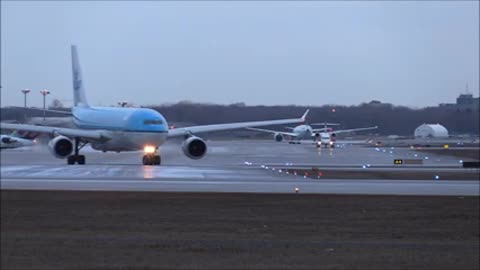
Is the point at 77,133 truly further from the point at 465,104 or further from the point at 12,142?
the point at 12,142

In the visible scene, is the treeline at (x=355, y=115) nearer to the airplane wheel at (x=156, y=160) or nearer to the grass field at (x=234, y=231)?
the airplane wheel at (x=156, y=160)

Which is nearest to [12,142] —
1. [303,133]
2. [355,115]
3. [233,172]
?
[303,133]

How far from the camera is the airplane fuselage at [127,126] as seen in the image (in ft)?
128

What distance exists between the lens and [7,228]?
18.4 metres

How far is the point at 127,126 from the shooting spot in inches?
1574

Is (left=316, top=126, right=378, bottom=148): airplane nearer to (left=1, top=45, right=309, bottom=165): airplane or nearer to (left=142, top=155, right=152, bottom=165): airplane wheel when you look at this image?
(left=1, top=45, right=309, bottom=165): airplane

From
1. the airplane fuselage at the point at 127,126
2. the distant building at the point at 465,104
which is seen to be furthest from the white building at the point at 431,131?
the airplane fuselage at the point at 127,126

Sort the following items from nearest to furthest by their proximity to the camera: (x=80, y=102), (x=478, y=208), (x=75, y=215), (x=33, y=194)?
(x=75, y=215) < (x=478, y=208) < (x=33, y=194) < (x=80, y=102)

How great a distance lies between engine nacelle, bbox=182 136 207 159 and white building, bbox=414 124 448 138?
37.8 feet

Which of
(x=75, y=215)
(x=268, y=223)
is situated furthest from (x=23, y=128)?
(x=268, y=223)

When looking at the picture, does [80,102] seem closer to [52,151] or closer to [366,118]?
[52,151]

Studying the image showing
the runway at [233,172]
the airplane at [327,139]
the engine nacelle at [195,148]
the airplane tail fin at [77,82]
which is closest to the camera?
the runway at [233,172]

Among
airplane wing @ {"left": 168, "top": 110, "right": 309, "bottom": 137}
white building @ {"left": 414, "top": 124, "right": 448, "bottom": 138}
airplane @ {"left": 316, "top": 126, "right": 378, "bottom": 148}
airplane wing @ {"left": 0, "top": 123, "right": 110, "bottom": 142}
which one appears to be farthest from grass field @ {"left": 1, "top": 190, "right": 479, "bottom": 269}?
airplane @ {"left": 316, "top": 126, "right": 378, "bottom": 148}

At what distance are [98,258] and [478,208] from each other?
36.2 feet
